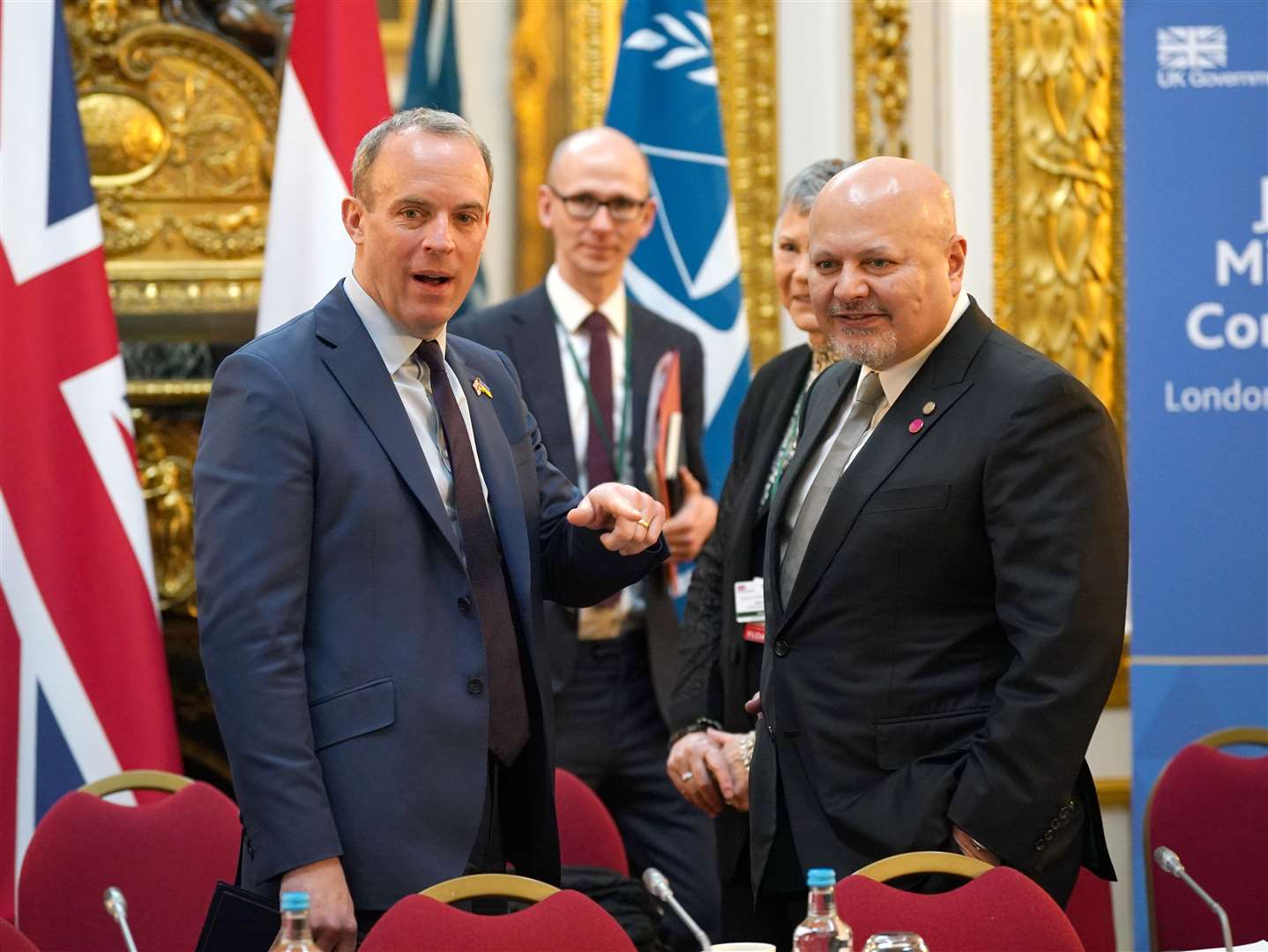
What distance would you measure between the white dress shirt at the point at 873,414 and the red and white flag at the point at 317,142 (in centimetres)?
153

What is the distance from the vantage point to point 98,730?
393 cm

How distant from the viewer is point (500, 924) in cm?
230

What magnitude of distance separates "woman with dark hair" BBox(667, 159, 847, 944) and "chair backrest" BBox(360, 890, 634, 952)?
0.76 m

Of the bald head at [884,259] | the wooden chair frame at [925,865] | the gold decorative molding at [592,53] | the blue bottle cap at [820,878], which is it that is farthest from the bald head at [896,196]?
the gold decorative molding at [592,53]

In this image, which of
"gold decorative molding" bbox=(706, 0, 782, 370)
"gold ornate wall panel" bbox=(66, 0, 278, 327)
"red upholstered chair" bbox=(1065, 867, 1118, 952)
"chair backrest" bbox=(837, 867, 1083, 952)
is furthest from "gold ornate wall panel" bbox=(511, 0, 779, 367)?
"chair backrest" bbox=(837, 867, 1083, 952)

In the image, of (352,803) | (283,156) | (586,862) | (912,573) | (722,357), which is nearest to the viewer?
(352,803)

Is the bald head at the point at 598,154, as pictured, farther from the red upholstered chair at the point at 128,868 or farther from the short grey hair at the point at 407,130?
the red upholstered chair at the point at 128,868

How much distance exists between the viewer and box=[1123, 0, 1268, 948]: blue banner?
379 cm

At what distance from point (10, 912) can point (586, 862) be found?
1372 millimetres

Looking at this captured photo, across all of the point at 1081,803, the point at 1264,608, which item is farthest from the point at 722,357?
the point at 1081,803

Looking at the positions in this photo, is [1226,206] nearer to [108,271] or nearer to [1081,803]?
[1081,803]

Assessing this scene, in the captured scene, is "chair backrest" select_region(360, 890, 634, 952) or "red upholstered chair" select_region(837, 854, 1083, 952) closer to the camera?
"chair backrest" select_region(360, 890, 634, 952)

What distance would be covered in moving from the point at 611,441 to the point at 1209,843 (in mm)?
1632

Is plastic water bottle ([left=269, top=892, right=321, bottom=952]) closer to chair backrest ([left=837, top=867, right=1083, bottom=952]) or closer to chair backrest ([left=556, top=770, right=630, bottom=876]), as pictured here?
chair backrest ([left=837, top=867, right=1083, bottom=952])
